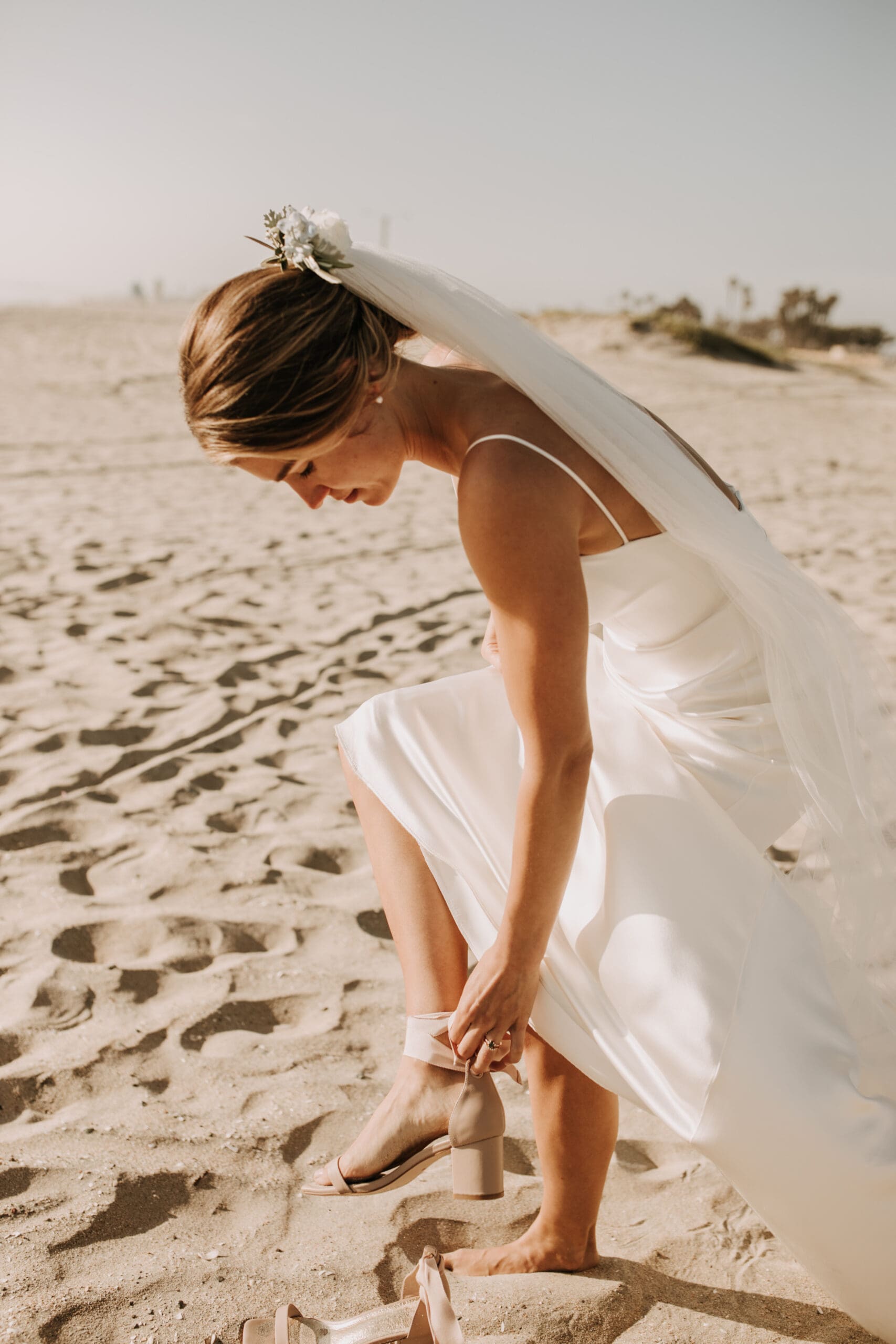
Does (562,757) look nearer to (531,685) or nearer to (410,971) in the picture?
(531,685)

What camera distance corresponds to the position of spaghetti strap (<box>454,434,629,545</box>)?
1.39m

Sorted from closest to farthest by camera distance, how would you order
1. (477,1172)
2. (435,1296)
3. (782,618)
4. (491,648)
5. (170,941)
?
(435,1296)
(477,1172)
(782,618)
(491,648)
(170,941)

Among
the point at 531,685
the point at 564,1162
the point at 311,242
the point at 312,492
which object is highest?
the point at 311,242

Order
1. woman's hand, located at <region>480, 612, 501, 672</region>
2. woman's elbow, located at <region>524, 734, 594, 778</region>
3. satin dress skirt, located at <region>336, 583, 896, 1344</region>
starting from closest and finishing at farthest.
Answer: satin dress skirt, located at <region>336, 583, 896, 1344</region>
woman's elbow, located at <region>524, 734, 594, 778</region>
woman's hand, located at <region>480, 612, 501, 672</region>

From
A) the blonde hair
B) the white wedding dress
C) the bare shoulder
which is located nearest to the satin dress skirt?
the white wedding dress

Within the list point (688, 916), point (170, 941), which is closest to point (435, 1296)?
point (688, 916)

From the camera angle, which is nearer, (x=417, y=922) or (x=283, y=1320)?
(x=283, y=1320)

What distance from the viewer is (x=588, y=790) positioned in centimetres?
153

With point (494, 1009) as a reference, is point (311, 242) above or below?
above

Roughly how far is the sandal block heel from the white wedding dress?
0.19 m

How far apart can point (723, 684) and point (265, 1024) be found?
44.6 inches

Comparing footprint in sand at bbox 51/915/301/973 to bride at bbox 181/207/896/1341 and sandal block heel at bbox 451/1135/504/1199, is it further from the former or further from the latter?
sandal block heel at bbox 451/1135/504/1199

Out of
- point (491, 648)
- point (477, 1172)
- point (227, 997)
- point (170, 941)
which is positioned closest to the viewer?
point (477, 1172)

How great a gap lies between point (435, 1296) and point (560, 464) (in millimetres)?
1110
